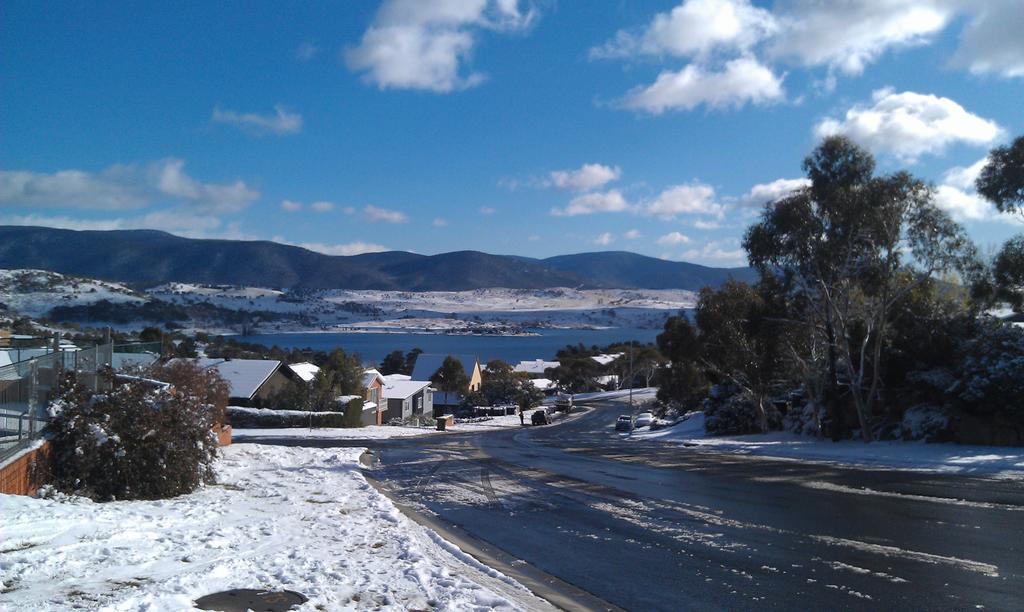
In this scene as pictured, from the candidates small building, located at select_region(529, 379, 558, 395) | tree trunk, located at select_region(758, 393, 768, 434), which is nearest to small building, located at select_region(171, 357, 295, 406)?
tree trunk, located at select_region(758, 393, 768, 434)

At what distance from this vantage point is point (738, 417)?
38219 millimetres

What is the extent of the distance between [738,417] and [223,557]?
33301 millimetres

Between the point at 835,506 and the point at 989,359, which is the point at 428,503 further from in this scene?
the point at 989,359

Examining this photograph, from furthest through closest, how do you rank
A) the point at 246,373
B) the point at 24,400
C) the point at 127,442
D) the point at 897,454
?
the point at 246,373 → the point at 897,454 → the point at 127,442 → the point at 24,400

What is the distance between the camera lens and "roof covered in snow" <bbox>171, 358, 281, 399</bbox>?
47169 millimetres

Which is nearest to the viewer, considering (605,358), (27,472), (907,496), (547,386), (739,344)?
(27,472)

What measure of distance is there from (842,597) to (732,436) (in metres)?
29.4

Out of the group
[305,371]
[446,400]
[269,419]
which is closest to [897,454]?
[269,419]

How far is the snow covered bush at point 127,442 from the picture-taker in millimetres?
11711

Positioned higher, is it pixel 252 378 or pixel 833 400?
pixel 833 400

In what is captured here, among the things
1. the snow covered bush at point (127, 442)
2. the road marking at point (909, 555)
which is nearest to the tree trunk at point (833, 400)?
the road marking at point (909, 555)

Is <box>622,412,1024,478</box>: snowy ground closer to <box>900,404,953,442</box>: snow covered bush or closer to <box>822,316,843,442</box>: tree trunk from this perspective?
<box>900,404,953,442</box>: snow covered bush

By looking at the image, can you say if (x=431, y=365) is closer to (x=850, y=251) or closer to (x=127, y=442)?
(x=850, y=251)

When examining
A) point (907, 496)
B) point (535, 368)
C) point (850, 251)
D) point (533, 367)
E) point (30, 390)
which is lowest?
point (535, 368)
